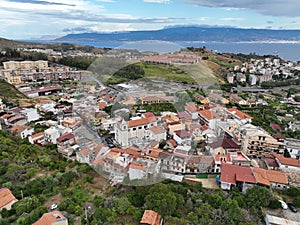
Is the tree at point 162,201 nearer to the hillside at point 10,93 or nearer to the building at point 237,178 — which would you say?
the building at point 237,178

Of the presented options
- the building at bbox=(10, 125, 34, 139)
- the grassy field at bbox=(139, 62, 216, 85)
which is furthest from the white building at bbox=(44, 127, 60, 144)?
the grassy field at bbox=(139, 62, 216, 85)

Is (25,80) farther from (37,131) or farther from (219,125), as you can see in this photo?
(219,125)

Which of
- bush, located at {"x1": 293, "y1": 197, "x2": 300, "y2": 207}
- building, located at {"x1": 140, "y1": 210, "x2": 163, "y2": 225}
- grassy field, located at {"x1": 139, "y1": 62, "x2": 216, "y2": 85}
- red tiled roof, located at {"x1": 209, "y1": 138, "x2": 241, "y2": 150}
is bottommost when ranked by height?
bush, located at {"x1": 293, "y1": 197, "x2": 300, "y2": 207}

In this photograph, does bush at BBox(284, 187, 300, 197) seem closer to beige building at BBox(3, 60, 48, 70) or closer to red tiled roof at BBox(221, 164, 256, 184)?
red tiled roof at BBox(221, 164, 256, 184)

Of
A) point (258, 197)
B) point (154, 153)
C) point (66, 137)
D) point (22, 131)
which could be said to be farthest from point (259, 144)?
point (22, 131)

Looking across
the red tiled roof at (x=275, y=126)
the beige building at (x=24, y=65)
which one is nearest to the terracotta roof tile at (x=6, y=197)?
the red tiled roof at (x=275, y=126)

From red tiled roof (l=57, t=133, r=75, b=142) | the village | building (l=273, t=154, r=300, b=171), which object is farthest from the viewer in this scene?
red tiled roof (l=57, t=133, r=75, b=142)
